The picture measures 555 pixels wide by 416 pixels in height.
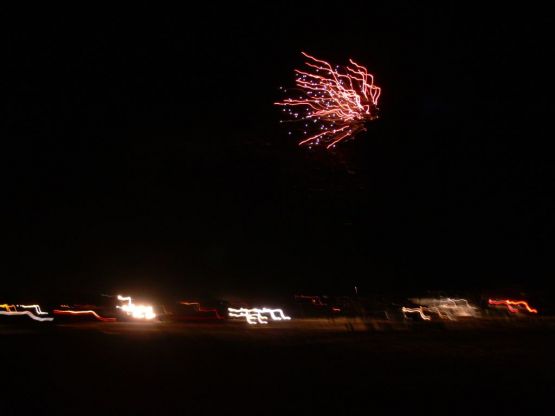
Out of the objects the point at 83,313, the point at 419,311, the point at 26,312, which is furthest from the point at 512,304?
the point at 26,312

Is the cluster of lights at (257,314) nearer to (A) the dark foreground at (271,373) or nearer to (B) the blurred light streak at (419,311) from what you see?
(B) the blurred light streak at (419,311)

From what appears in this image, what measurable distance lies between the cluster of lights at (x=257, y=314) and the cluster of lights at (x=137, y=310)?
2.88 m

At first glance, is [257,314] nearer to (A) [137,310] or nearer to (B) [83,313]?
(A) [137,310]

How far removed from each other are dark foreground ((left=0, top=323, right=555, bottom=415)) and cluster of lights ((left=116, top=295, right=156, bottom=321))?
Result: 4575 millimetres

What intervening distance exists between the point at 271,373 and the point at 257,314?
14139mm

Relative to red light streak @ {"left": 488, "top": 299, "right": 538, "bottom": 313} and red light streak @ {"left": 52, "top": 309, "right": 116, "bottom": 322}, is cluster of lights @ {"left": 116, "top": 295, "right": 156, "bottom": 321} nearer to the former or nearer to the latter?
red light streak @ {"left": 52, "top": 309, "right": 116, "bottom": 322}

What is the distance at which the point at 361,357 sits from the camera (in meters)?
13.1

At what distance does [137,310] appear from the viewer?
23.3 meters

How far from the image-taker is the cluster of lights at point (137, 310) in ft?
74.9

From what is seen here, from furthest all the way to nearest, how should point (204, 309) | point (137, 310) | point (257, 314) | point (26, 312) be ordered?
point (204, 309), point (257, 314), point (137, 310), point (26, 312)

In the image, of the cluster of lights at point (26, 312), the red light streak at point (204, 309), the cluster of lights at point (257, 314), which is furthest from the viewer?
the red light streak at point (204, 309)

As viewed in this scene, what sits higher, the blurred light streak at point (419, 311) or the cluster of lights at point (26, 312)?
the cluster of lights at point (26, 312)

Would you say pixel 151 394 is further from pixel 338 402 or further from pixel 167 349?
pixel 167 349

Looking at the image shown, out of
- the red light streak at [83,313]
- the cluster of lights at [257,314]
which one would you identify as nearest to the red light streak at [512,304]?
the cluster of lights at [257,314]
